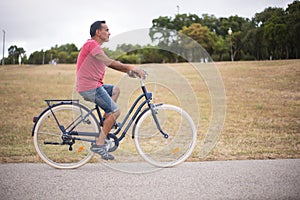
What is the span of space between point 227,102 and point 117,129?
818 centimetres

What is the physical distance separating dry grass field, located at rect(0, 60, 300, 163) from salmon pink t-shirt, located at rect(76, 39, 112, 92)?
40 cm

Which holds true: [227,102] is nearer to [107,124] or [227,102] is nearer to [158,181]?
[107,124]

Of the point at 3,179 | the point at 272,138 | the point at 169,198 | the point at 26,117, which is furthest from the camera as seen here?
the point at 26,117

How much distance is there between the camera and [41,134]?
465cm

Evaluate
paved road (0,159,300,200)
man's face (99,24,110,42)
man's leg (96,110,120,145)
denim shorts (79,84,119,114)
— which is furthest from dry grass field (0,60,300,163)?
paved road (0,159,300,200)

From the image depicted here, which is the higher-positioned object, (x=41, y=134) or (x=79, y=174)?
(x=41, y=134)

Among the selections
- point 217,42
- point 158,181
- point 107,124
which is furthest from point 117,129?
point 217,42

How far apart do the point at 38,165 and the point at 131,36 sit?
213cm

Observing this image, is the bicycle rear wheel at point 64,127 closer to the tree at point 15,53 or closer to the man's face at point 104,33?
the man's face at point 104,33

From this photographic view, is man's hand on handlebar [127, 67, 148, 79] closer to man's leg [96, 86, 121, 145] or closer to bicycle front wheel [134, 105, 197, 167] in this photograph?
man's leg [96, 86, 121, 145]

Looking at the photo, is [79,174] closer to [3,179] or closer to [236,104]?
[3,179]

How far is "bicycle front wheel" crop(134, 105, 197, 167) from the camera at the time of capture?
448 cm

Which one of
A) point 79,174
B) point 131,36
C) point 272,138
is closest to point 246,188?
point 79,174

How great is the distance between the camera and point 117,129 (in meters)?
4.63
